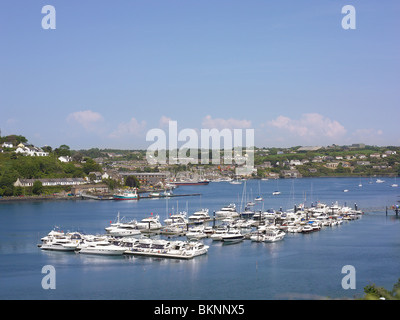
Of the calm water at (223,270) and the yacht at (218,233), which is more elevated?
the yacht at (218,233)

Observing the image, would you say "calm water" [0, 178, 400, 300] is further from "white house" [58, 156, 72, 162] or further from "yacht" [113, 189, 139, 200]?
"white house" [58, 156, 72, 162]

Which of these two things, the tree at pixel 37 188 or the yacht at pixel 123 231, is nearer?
the yacht at pixel 123 231

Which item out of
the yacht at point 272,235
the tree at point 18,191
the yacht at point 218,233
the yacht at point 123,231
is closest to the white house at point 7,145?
the tree at point 18,191

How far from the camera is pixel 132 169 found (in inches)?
2768

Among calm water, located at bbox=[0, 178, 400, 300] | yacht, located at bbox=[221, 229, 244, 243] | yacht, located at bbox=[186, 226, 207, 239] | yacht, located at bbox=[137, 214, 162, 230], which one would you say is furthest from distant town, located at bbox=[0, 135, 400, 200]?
yacht, located at bbox=[221, 229, 244, 243]

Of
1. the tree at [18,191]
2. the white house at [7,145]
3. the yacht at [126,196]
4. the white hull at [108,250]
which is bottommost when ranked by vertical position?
the yacht at [126,196]

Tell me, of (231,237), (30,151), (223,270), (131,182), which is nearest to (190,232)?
(231,237)

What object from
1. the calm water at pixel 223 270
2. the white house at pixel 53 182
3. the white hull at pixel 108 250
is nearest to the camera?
the calm water at pixel 223 270

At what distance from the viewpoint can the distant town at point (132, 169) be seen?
4253 cm

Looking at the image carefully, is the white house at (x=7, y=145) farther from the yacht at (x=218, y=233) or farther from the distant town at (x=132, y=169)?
the yacht at (x=218, y=233)

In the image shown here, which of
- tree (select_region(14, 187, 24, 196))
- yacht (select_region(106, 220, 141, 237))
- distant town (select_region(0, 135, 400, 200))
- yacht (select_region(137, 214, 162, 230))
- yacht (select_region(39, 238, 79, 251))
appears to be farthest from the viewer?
distant town (select_region(0, 135, 400, 200))

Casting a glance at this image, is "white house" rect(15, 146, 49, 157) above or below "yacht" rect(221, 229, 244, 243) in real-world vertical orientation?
above

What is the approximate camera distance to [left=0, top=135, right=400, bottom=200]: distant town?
42531 millimetres

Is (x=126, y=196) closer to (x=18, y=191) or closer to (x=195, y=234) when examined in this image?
(x=18, y=191)
